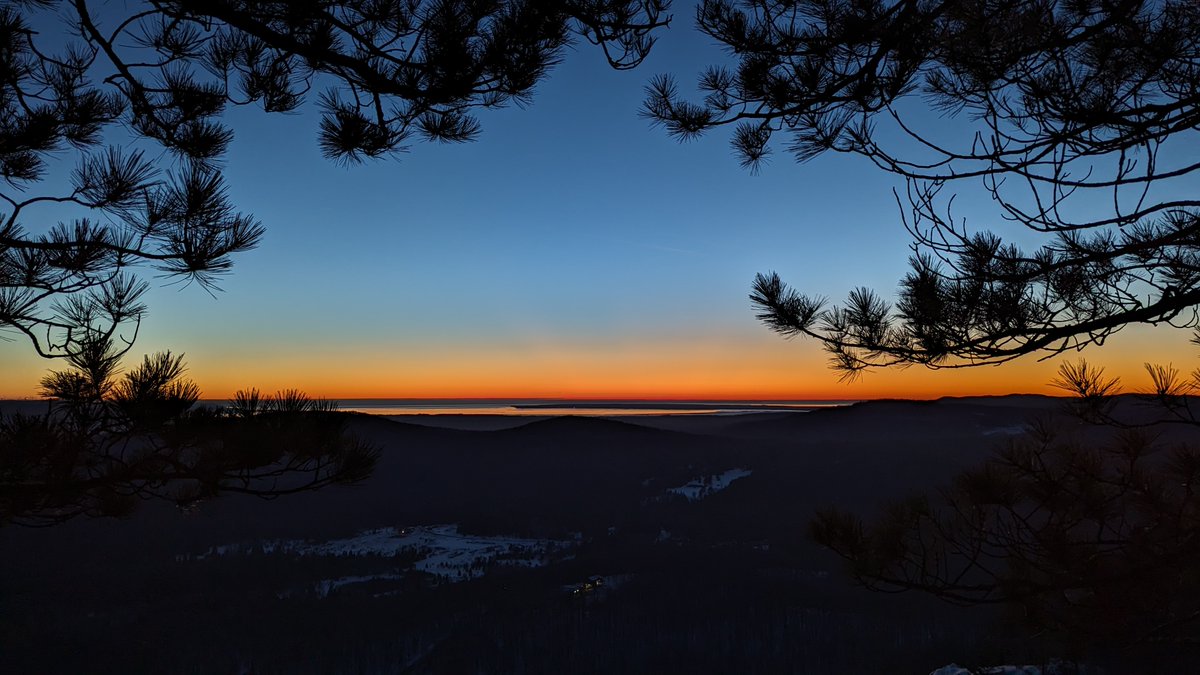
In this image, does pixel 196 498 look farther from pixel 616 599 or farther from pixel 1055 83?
pixel 616 599

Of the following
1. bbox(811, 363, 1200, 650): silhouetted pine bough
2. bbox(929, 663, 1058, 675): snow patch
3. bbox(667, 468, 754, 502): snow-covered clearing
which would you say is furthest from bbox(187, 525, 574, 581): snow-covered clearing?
bbox(811, 363, 1200, 650): silhouetted pine bough

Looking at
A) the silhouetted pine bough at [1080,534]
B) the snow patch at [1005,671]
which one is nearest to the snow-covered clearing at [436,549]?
the snow patch at [1005,671]

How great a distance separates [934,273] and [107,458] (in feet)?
11.7

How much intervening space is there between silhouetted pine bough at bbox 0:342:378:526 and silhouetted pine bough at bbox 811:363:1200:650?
2947 millimetres

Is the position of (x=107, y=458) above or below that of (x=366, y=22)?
below

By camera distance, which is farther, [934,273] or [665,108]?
[665,108]

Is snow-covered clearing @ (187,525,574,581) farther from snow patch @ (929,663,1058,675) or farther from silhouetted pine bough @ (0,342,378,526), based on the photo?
silhouetted pine bough @ (0,342,378,526)

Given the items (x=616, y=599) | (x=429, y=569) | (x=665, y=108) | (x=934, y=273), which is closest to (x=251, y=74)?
(x=665, y=108)

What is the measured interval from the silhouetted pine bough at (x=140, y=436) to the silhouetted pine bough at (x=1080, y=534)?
295 centimetres

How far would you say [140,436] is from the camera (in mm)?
2338

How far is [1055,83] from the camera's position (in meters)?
1.96

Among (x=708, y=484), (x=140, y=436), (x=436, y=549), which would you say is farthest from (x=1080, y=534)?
(x=708, y=484)

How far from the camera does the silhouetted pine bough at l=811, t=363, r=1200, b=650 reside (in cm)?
278

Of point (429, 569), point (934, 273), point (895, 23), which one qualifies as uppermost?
point (895, 23)
